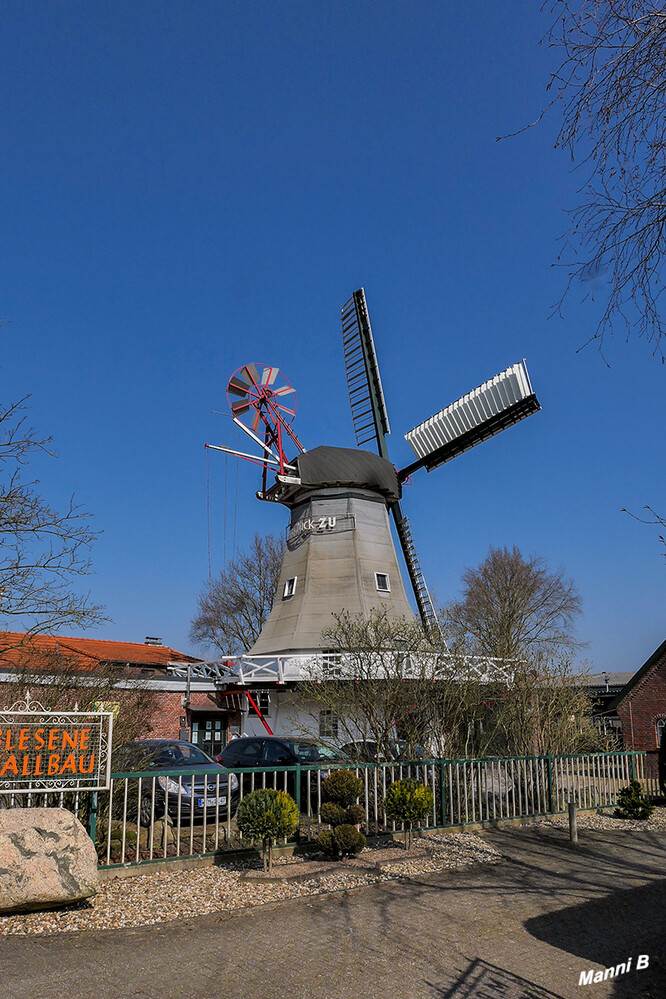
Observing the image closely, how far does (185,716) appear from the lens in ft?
89.8

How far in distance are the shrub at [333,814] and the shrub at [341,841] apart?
181mm

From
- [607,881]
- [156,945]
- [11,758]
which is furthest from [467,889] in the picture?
[11,758]

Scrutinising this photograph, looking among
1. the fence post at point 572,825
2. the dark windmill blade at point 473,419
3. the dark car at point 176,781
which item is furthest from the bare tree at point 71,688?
the dark windmill blade at point 473,419

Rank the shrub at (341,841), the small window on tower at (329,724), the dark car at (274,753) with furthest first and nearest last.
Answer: the dark car at (274,753) → the small window on tower at (329,724) → the shrub at (341,841)

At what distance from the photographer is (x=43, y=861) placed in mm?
7605

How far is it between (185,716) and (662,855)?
18954 mm

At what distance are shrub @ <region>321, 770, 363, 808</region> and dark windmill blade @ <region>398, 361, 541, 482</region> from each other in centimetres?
1975

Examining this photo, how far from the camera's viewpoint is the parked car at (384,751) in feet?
44.9

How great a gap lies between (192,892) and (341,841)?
2393 millimetres

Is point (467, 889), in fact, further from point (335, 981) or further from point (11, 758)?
point (11, 758)

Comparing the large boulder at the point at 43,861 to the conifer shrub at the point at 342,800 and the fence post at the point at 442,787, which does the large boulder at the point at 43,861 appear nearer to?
the conifer shrub at the point at 342,800

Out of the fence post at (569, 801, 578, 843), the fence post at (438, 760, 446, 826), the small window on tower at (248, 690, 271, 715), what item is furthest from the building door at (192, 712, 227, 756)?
the fence post at (569, 801, 578, 843)

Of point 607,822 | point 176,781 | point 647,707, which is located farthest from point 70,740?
point 647,707

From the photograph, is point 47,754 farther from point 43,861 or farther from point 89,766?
point 43,861
